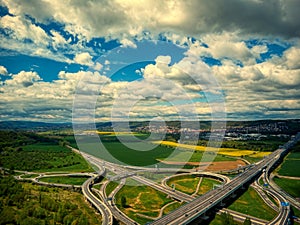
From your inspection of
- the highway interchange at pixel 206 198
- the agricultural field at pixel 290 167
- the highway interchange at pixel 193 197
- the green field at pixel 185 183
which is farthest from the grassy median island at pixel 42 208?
the agricultural field at pixel 290 167

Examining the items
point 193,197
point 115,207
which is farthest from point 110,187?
point 193,197

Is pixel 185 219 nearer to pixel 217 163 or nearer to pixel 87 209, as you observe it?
pixel 87 209

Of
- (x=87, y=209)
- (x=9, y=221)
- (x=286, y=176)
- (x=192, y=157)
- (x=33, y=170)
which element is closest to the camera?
(x=9, y=221)

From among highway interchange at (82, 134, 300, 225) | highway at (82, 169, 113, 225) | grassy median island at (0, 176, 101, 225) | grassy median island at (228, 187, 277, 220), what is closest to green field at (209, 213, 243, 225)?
highway interchange at (82, 134, 300, 225)

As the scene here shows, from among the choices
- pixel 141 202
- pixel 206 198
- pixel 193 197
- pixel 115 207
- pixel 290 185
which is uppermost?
pixel 290 185

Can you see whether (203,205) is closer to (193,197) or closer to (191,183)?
(193,197)

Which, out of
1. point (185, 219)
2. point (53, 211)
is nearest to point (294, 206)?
point (185, 219)
